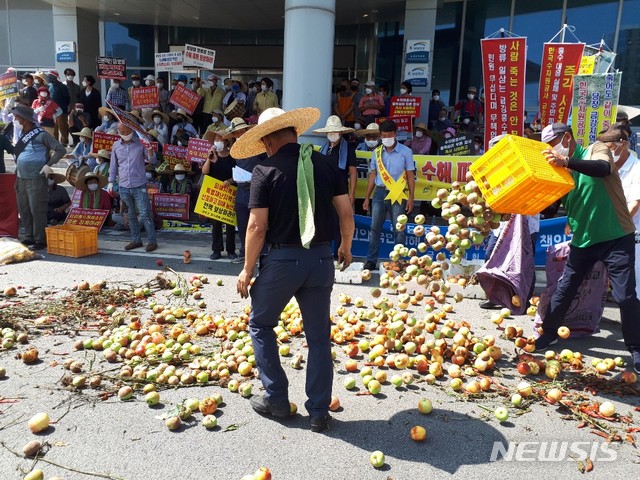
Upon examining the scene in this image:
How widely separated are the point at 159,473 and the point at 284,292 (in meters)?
Answer: 1.33

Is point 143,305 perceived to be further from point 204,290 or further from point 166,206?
point 166,206

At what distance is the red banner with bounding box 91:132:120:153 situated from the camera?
36.1 ft

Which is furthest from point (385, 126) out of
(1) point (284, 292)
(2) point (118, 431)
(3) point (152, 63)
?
(3) point (152, 63)

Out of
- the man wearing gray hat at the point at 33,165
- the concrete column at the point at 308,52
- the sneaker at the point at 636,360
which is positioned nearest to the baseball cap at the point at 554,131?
the sneaker at the point at 636,360

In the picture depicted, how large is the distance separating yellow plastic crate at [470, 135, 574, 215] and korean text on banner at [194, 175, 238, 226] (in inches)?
191

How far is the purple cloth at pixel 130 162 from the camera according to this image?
832cm

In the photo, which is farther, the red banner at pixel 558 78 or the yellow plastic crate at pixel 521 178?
the red banner at pixel 558 78

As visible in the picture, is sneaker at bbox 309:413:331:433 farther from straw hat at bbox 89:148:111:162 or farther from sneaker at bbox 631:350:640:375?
straw hat at bbox 89:148:111:162

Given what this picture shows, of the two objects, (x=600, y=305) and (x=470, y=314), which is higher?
(x=600, y=305)

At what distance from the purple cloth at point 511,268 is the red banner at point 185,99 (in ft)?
32.7

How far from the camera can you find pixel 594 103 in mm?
7305

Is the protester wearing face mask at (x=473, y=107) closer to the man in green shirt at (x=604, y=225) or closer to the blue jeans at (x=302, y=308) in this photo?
the man in green shirt at (x=604, y=225)

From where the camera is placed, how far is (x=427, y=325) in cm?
530

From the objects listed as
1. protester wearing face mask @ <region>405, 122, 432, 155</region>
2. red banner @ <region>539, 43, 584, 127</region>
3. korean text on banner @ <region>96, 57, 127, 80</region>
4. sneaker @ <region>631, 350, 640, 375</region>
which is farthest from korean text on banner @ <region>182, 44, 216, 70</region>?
sneaker @ <region>631, 350, 640, 375</region>
